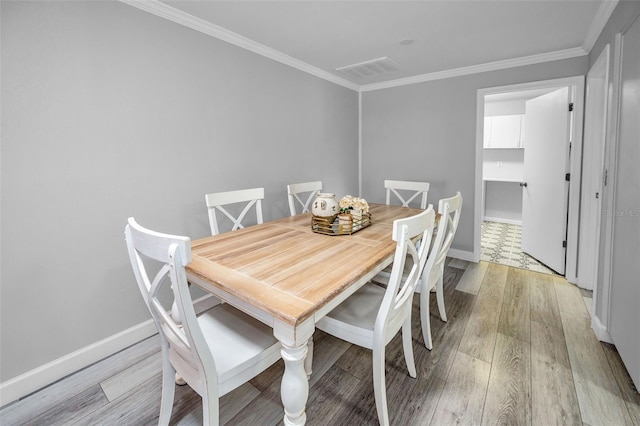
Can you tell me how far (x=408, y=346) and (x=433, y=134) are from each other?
286cm

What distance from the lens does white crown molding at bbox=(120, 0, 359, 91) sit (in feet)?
6.49

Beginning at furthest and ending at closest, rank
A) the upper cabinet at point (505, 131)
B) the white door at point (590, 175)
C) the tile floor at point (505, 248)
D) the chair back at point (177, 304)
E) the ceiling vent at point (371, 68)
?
the upper cabinet at point (505, 131) < the tile floor at point (505, 248) < the ceiling vent at point (371, 68) < the white door at point (590, 175) < the chair back at point (177, 304)

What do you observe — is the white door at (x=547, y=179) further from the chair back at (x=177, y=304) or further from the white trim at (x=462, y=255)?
the chair back at (x=177, y=304)

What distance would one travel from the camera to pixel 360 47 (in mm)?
2766

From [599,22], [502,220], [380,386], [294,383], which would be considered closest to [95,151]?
[294,383]

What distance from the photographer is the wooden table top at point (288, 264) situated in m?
1.08

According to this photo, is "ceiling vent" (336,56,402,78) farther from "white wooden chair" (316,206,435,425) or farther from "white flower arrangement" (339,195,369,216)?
"white wooden chair" (316,206,435,425)

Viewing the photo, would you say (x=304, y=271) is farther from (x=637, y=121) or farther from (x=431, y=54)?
(x=431, y=54)

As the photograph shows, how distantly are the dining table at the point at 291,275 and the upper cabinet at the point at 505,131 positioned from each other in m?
4.14

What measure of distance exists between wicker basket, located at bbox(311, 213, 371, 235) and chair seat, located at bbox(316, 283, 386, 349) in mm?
452

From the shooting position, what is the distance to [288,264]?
141cm

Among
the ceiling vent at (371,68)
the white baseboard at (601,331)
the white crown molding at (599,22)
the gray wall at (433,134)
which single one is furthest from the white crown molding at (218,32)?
the white baseboard at (601,331)

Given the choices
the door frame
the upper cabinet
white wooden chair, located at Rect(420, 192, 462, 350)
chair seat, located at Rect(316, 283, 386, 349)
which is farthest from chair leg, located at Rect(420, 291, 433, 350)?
the upper cabinet

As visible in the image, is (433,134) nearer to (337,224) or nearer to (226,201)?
(337,224)
